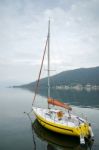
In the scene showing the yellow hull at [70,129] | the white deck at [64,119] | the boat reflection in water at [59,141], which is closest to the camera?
the boat reflection in water at [59,141]

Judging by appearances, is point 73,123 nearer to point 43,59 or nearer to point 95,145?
point 95,145

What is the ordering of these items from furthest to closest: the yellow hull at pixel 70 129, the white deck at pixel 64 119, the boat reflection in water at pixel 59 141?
the white deck at pixel 64 119 < the yellow hull at pixel 70 129 < the boat reflection in water at pixel 59 141

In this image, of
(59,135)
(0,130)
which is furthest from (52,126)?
(0,130)

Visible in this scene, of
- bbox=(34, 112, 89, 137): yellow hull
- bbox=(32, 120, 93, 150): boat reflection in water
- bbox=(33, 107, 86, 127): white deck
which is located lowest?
bbox=(32, 120, 93, 150): boat reflection in water

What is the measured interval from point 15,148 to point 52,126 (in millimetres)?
6784

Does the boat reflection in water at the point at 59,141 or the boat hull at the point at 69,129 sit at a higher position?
the boat hull at the point at 69,129

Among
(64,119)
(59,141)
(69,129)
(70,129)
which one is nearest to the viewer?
(70,129)

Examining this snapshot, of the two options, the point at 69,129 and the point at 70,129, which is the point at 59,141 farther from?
the point at 70,129

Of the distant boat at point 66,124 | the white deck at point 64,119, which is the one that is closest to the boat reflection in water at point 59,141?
the distant boat at point 66,124

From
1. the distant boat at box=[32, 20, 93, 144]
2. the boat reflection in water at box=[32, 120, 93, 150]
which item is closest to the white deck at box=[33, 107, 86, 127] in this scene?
the distant boat at box=[32, 20, 93, 144]

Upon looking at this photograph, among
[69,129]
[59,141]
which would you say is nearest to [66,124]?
[69,129]

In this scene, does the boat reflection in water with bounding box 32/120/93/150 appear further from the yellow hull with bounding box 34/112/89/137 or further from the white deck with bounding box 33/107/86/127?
the white deck with bounding box 33/107/86/127

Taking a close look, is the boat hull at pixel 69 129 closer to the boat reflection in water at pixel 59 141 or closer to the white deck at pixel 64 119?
the white deck at pixel 64 119

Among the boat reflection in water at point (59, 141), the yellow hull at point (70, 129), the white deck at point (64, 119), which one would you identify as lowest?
the boat reflection in water at point (59, 141)
